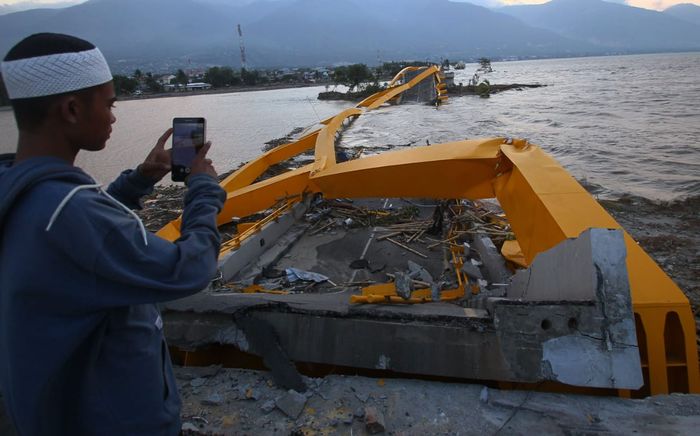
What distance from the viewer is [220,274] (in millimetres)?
4516

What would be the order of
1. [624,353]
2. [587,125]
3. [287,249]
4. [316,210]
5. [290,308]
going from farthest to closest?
[587,125]
[316,210]
[287,249]
[290,308]
[624,353]

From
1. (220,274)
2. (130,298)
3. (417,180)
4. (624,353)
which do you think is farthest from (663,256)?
(130,298)

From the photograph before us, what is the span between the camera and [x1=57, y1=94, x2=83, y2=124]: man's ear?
1.24 metres

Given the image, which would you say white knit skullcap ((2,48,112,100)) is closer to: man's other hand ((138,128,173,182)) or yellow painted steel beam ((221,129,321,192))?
man's other hand ((138,128,173,182))

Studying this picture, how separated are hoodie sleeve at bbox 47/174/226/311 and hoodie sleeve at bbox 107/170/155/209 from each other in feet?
2.23

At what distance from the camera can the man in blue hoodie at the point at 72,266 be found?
3.74 ft

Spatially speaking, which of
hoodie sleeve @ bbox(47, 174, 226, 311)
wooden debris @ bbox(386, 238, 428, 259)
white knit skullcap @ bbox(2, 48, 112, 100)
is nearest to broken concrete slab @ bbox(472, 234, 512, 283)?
wooden debris @ bbox(386, 238, 428, 259)

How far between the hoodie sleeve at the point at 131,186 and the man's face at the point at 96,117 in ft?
1.82

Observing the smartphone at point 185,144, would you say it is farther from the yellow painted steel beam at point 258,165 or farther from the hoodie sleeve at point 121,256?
the yellow painted steel beam at point 258,165

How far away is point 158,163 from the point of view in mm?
1848

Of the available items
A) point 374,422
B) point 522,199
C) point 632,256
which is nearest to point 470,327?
point 374,422

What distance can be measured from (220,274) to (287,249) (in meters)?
1.33

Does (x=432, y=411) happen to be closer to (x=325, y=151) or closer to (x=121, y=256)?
(x=121, y=256)

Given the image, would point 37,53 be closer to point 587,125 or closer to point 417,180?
point 417,180
